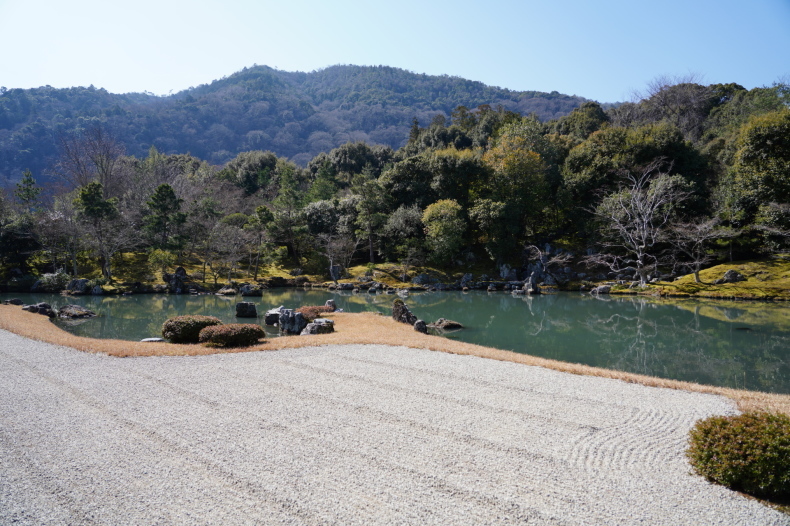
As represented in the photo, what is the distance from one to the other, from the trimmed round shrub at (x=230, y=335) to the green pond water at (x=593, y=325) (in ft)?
20.2

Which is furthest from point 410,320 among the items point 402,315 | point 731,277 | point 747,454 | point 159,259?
point 159,259

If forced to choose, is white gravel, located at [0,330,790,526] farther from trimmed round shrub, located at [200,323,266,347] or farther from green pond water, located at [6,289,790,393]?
green pond water, located at [6,289,790,393]

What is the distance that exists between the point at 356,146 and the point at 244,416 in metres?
66.4

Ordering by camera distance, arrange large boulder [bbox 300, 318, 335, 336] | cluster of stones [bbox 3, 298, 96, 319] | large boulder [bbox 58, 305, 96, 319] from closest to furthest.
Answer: large boulder [bbox 300, 318, 335, 336]
cluster of stones [bbox 3, 298, 96, 319]
large boulder [bbox 58, 305, 96, 319]

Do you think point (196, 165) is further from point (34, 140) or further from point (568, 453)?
point (568, 453)

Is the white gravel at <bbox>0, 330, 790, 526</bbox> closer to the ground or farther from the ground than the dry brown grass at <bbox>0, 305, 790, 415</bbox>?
farther from the ground

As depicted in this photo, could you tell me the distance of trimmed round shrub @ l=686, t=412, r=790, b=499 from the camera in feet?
16.9

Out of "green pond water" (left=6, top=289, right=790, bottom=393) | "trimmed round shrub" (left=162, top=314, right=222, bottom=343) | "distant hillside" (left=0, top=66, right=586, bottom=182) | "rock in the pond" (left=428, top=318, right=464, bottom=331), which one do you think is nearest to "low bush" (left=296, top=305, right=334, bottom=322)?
"green pond water" (left=6, top=289, right=790, bottom=393)

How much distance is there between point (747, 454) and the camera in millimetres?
5305

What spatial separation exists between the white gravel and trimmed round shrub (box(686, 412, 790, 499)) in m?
0.24

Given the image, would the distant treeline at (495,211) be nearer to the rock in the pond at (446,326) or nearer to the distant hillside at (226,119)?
the rock in the pond at (446,326)

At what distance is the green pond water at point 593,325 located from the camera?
15.3 metres

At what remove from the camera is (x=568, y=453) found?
6324 mm

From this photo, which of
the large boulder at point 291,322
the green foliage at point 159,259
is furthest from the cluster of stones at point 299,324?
the green foliage at point 159,259
